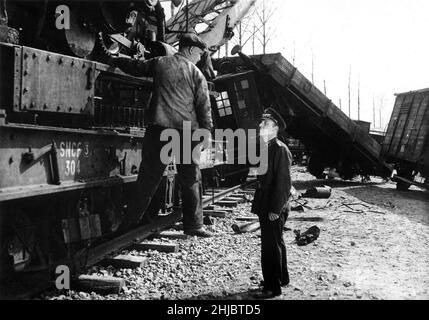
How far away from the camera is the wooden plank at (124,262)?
13.8ft

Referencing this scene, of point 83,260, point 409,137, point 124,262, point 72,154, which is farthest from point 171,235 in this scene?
point 409,137

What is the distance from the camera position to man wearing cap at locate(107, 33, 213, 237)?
4648mm

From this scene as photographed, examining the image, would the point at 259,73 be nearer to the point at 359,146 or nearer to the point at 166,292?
the point at 359,146

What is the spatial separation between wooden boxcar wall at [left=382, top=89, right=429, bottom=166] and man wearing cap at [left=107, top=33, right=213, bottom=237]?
9.33 metres

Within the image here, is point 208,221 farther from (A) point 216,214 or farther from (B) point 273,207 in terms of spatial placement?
(B) point 273,207

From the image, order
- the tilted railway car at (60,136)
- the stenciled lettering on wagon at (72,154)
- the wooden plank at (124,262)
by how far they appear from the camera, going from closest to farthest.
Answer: the tilted railway car at (60,136)
the stenciled lettering on wagon at (72,154)
the wooden plank at (124,262)

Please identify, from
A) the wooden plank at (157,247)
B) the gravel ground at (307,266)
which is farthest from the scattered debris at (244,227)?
the wooden plank at (157,247)

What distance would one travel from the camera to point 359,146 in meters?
13.4

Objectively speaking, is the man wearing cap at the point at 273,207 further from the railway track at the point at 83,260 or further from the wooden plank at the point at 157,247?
the railway track at the point at 83,260

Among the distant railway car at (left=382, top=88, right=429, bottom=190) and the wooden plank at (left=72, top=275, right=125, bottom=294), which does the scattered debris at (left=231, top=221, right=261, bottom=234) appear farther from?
the distant railway car at (left=382, top=88, right=429, bottom=190)

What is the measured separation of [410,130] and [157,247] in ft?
36.2

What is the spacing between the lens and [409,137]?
13.3m

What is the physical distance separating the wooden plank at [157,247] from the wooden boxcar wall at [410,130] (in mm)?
9599
